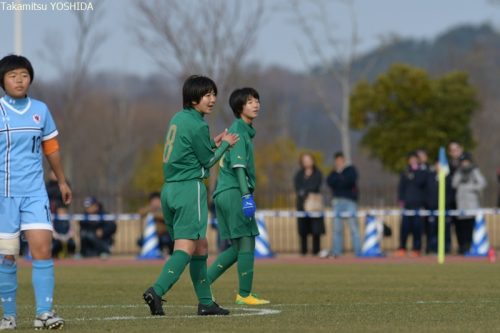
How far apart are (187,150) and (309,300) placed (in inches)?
113

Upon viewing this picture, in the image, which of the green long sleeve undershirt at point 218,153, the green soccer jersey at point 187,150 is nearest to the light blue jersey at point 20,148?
the green soccer jersey at point 187,150

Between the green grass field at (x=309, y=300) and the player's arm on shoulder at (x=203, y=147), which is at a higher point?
the player's arm on shoulder at (x=203, y=147)

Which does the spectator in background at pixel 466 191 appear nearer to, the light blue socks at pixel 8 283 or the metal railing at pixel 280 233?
the metal railing at pixel 280 233

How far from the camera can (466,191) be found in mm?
24594

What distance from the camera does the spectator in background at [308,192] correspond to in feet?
82.9

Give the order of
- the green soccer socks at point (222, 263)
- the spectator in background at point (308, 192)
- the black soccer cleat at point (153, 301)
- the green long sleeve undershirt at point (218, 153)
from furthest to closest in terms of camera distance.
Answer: the spectator in background at point (308, 192), the green soccer socks at point (222, 263), the green long sleeve undershirt at point (218, 153), the black soccer cleat at point (153, 301)

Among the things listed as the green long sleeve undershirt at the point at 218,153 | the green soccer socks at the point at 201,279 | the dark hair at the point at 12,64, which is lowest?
the green soccer socks at the point at 201,279

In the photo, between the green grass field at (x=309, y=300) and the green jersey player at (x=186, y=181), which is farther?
the green jersey player at (x=186, y=181)

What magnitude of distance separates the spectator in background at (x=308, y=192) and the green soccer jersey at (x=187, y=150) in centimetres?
1519

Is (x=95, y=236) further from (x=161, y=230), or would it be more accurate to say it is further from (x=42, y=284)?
(x=42, y=284)

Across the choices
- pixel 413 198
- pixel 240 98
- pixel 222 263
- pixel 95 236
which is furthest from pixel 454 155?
pixel 240 98

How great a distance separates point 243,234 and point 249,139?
3.05ft

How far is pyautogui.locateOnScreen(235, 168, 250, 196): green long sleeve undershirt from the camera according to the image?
1130 cm

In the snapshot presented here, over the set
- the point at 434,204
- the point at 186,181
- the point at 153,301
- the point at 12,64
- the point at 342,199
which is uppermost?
the point at 12,64
